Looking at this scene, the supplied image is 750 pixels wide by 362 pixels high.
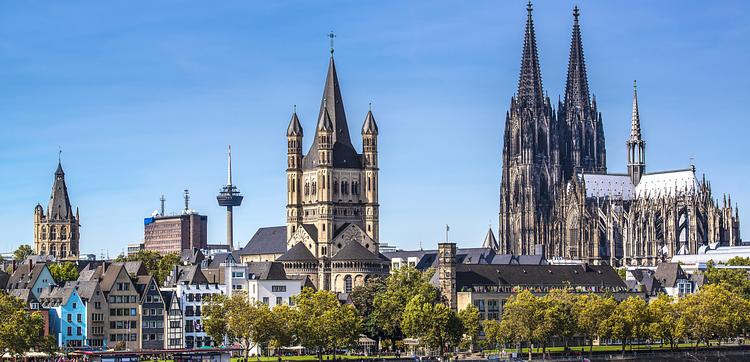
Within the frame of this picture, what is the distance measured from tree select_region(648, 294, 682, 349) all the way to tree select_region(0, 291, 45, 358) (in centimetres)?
6714

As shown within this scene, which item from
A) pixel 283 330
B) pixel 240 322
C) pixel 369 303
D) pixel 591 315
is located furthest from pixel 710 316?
pixel 240 322

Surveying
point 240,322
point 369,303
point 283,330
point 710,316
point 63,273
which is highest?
point 63,273

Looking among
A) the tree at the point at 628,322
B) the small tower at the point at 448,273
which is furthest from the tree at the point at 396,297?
the tree at the point at 628,322

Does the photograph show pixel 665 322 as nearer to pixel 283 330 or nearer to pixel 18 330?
pixel 283 330

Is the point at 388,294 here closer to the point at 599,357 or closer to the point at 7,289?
→ the point at 599,357

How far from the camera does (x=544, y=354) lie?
162 m

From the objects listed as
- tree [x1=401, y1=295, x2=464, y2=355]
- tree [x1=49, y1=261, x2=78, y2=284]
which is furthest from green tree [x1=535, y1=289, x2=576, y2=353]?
tree [x1=49, y1=261, x2=78, y2=284]

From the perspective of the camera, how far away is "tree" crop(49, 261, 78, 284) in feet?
611

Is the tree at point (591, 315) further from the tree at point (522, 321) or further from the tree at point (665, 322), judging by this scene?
the tree at point (522, 321)

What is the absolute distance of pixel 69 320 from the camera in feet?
522

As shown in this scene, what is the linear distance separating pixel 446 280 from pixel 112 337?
139ft

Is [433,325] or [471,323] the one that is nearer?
[433,325]

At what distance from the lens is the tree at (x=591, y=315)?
16788 centimetres

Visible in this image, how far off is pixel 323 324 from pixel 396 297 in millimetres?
Result: 21822
